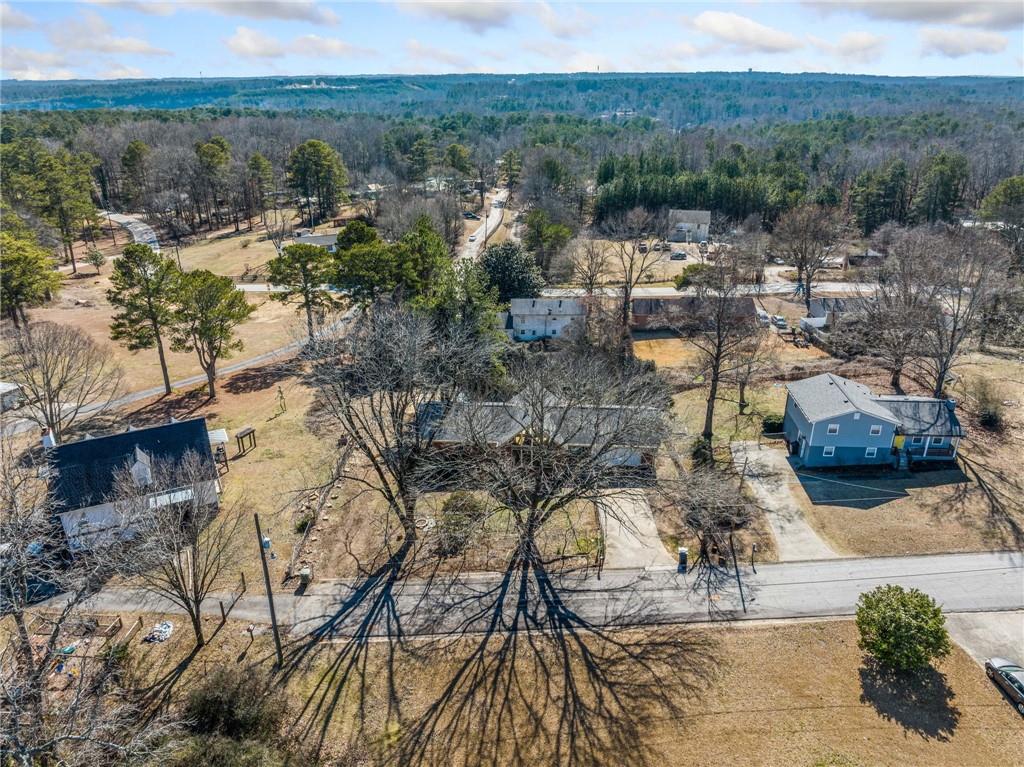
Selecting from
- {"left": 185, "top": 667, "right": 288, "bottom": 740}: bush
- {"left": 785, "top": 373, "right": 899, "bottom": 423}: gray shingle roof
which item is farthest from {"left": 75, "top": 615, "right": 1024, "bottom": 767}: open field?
{"left": 785, "top": 373, "right": 899, "bottom": 423}: gray shingle roof

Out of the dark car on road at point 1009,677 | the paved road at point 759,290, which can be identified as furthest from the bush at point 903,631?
the paved road at point 759,290

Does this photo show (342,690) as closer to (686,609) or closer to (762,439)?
(686,609)

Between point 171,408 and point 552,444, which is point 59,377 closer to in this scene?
point 171,408

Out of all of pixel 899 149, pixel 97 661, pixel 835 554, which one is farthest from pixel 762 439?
pixel 899 149

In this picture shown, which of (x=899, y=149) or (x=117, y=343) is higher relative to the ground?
(x=899, y=149)

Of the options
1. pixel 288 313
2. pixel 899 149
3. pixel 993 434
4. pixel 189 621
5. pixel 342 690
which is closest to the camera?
pixel 342 690

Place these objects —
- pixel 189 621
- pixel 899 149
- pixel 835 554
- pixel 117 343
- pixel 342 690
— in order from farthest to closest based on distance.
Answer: pixel 899 149 → pixel 117 343 → pixel 835 554 → pixel 189 621 → pixel 342 690
